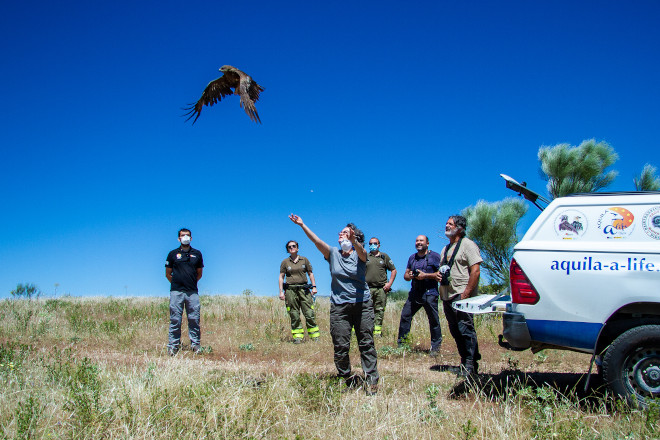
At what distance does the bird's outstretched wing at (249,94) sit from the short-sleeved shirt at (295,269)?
536 cm

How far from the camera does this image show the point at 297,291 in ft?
34.4

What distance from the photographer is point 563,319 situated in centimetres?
457

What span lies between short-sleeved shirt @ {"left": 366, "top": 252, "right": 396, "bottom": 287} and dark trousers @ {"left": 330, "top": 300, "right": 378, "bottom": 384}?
4.75m

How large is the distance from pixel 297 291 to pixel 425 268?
303 centimetres

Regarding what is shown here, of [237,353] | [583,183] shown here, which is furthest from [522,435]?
[583,183]

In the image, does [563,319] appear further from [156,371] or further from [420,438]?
[156,371]

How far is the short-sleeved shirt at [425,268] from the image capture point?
8523 mm

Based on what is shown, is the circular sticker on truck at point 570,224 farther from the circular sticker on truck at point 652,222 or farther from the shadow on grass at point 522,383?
the shadow on grass at point 522,383

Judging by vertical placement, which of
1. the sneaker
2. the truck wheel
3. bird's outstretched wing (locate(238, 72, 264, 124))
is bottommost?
the sneaker

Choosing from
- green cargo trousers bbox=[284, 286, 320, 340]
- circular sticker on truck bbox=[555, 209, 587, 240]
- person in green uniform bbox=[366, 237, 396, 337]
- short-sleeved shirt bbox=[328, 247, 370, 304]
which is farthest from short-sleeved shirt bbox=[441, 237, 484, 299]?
green cargo trousers bbox=[284, 286, 320, 340]

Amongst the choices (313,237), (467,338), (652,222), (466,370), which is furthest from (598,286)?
(313,237)

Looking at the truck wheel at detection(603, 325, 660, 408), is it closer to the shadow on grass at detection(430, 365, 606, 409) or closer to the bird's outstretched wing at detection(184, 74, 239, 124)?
the shadow on grass at detection(430, 365, 606, 409)

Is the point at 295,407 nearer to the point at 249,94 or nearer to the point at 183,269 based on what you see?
the point at 249,94

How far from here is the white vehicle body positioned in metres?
4.35
